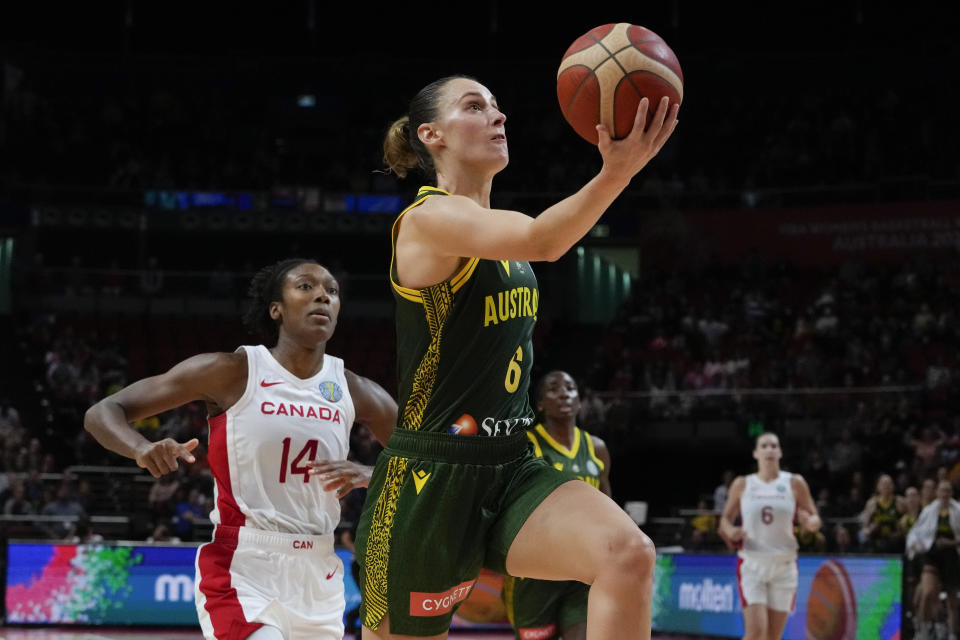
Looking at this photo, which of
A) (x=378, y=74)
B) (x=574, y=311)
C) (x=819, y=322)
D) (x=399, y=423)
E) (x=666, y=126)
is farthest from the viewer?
(x=378, y=74)

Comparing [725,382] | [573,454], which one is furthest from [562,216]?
[725,382]

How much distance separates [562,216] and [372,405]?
7.31 ft

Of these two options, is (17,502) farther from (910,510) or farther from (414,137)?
(414,137)

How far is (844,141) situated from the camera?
22.9 metres

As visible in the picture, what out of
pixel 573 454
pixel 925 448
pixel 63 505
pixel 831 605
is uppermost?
pixel 573 454

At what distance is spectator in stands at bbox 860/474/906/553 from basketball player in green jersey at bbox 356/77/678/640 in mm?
9258

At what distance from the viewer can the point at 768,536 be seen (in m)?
10.5

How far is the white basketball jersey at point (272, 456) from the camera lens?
15.4ft

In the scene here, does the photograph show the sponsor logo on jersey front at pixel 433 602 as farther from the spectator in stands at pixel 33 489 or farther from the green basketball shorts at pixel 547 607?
the spectator in stands at pixel 33 489

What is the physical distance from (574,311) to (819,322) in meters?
5.22

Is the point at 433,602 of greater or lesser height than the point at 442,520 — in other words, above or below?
below

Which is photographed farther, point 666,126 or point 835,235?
point 835,235

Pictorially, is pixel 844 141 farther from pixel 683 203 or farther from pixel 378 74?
pixel 378 74

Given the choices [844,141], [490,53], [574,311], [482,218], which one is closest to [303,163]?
[490,53]
